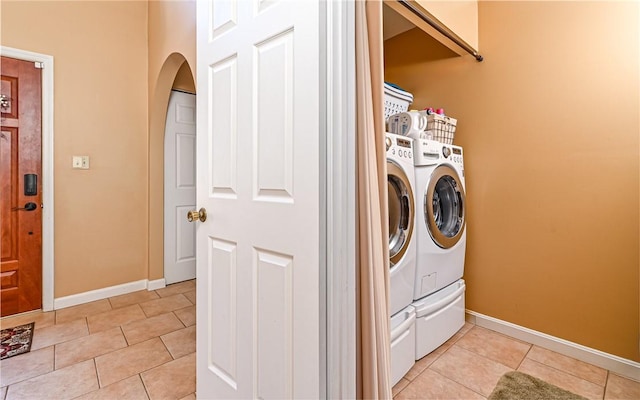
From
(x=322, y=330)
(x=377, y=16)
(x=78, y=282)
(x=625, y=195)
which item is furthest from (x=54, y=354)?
(x=625, y=195)

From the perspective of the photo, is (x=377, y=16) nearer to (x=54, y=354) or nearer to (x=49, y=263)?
(x=54, y=354)

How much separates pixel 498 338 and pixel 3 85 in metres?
3.94

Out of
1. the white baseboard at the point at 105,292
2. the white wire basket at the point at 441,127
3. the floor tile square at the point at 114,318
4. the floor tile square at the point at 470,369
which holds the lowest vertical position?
the floor tile square at the point at 470,369

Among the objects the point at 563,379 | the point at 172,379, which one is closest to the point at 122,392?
the point at 172,379

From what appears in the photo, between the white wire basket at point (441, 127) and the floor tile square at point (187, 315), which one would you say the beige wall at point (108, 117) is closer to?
the floor tile square at point (187, 315)

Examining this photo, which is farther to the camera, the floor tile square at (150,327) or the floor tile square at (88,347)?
the floor tile square at (150,327)

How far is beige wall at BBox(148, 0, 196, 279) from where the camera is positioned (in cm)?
239

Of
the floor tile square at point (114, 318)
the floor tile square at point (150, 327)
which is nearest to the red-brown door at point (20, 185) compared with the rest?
the floor tile square at point (114, 318)

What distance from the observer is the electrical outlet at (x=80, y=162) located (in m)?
2.63

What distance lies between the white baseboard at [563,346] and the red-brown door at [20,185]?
3389 millimetres

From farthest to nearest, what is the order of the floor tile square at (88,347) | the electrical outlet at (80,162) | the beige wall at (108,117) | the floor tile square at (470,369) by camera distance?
the electrical outlet at (80,162) < the beige wall at (108,117) < the floor tile square at (88,347) < the floor tile square at (470,369)

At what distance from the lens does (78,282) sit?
269cm

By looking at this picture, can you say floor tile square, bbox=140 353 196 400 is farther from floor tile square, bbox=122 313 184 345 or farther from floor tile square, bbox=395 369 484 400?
floor tile square, bbox=395 369 484 400

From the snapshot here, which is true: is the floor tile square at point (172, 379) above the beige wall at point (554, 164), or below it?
below
